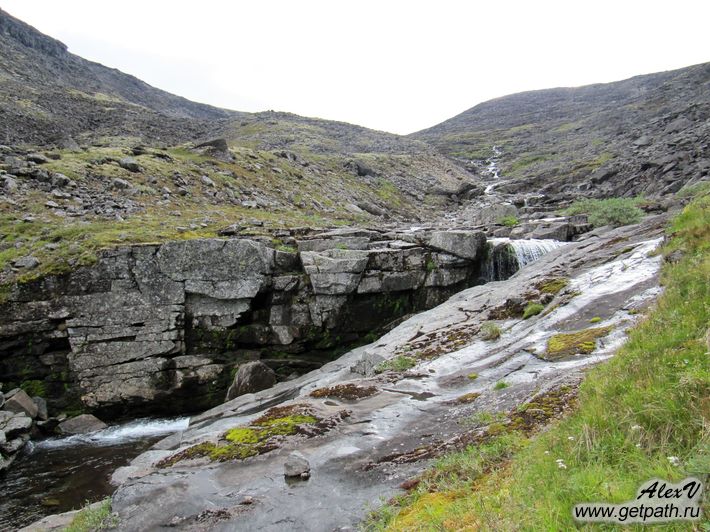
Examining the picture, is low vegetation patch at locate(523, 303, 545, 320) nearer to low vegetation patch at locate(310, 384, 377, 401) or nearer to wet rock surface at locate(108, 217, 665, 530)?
wet rock surface at locate(108, 217, 665, 530)

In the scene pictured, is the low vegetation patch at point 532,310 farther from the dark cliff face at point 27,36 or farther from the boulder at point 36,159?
the dark cliff face at point 27,36

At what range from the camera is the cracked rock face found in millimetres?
21656

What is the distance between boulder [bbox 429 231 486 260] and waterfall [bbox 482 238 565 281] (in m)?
1.01

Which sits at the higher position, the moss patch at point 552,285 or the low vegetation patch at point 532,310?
the moss patch at point 552,285

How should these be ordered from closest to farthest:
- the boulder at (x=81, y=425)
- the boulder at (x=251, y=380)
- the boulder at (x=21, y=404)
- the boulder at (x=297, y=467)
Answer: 1. the boulder at (x=297, y=467)
2. the boulder at (x=21, y=404)
3. the boulder at (x=81, y=425)
4. the boulder at (x=251, y=380)

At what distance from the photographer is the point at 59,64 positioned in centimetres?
10356

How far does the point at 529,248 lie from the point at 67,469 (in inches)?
1002

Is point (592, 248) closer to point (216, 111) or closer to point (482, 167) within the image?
point (482, 167)

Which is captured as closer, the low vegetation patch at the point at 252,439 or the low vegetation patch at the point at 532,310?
the low vegetation patch at the point at 252,439

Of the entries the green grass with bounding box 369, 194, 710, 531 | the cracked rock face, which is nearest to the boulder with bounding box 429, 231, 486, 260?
the cracked rock face

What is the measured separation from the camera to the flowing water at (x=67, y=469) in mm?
13977

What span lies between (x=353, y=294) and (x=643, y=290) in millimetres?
15313

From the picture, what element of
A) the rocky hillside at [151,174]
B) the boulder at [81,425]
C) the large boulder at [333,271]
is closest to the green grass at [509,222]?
the rocky hillside at [151,174]

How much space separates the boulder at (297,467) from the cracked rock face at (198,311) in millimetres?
16470
